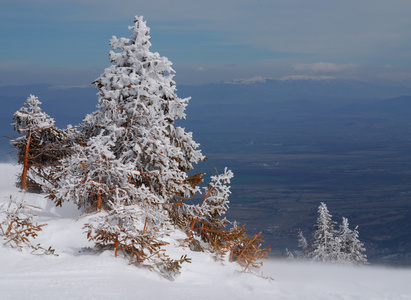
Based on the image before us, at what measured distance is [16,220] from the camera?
8.89 metres

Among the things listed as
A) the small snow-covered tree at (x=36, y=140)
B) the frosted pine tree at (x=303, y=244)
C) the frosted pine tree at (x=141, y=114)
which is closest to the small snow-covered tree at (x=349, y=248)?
the frosted pine tree at (x=303, y=244)

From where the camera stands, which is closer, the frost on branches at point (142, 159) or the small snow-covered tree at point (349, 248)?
the frost on branches at point (142, 159)

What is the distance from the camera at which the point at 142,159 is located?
1366cm

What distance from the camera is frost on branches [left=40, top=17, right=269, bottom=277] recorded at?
37.5 feet

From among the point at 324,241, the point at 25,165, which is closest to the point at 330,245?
the point at 324,241

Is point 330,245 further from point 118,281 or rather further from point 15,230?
point 15,230

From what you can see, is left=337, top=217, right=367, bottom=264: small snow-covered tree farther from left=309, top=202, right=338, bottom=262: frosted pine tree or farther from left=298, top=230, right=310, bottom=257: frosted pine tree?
left=298, top=230, right=310, bottom=257: frosted pine tree

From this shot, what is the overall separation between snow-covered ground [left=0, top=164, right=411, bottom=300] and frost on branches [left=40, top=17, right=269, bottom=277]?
126 cm

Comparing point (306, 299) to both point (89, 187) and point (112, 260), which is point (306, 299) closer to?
point (112, 260)

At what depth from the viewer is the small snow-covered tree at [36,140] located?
50.5 ft

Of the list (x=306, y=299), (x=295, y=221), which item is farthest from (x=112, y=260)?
(x=295, y=221)

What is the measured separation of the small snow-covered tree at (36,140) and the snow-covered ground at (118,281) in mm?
5143

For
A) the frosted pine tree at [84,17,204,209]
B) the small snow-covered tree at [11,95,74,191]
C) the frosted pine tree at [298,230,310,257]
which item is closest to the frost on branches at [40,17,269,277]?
the frosted pine tree at [84,17,204,209]

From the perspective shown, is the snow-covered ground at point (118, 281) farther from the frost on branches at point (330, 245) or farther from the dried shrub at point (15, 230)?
the frost on branches at point (330, 245)
